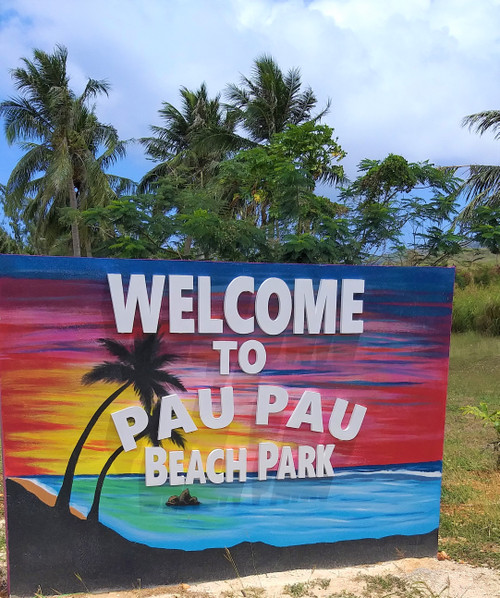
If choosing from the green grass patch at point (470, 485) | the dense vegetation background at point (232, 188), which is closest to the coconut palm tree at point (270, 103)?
the dense vegetation background at point (232, 188)

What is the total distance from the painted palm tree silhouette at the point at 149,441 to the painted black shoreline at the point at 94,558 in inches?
4.0

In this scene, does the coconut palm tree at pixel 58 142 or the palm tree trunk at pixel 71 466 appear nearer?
the palm tree trunk at pixel 71 466

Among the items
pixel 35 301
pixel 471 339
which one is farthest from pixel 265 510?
pixel 471 339

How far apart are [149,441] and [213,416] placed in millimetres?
424

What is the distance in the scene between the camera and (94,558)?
10.9ft

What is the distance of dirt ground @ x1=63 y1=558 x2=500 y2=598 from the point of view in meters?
3.32

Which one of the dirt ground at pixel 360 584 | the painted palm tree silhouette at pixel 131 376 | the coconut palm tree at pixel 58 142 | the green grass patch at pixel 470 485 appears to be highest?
the coconut palm tree at pixel 58 142

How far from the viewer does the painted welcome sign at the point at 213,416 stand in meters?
3.22

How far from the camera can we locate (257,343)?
11.4 feet

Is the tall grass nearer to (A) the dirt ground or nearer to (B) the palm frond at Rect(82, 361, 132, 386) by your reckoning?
(A) the dirt ground

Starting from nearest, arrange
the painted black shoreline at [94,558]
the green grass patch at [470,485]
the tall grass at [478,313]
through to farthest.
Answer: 1. the painted black shoreline at [94,558]
2. the green grass patch at [470,485]
3. the tall grass at [478,313]

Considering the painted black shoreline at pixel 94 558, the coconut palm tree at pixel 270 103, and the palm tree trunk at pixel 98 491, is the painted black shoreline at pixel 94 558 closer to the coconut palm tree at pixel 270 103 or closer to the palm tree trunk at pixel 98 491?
the palm tree trunk at pixel 98 491

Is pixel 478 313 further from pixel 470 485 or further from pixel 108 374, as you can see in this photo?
pixel 108 374

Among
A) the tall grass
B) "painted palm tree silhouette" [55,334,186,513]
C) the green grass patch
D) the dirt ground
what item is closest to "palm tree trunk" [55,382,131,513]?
"painted palm tree silhouette" [55,334,186,513]
